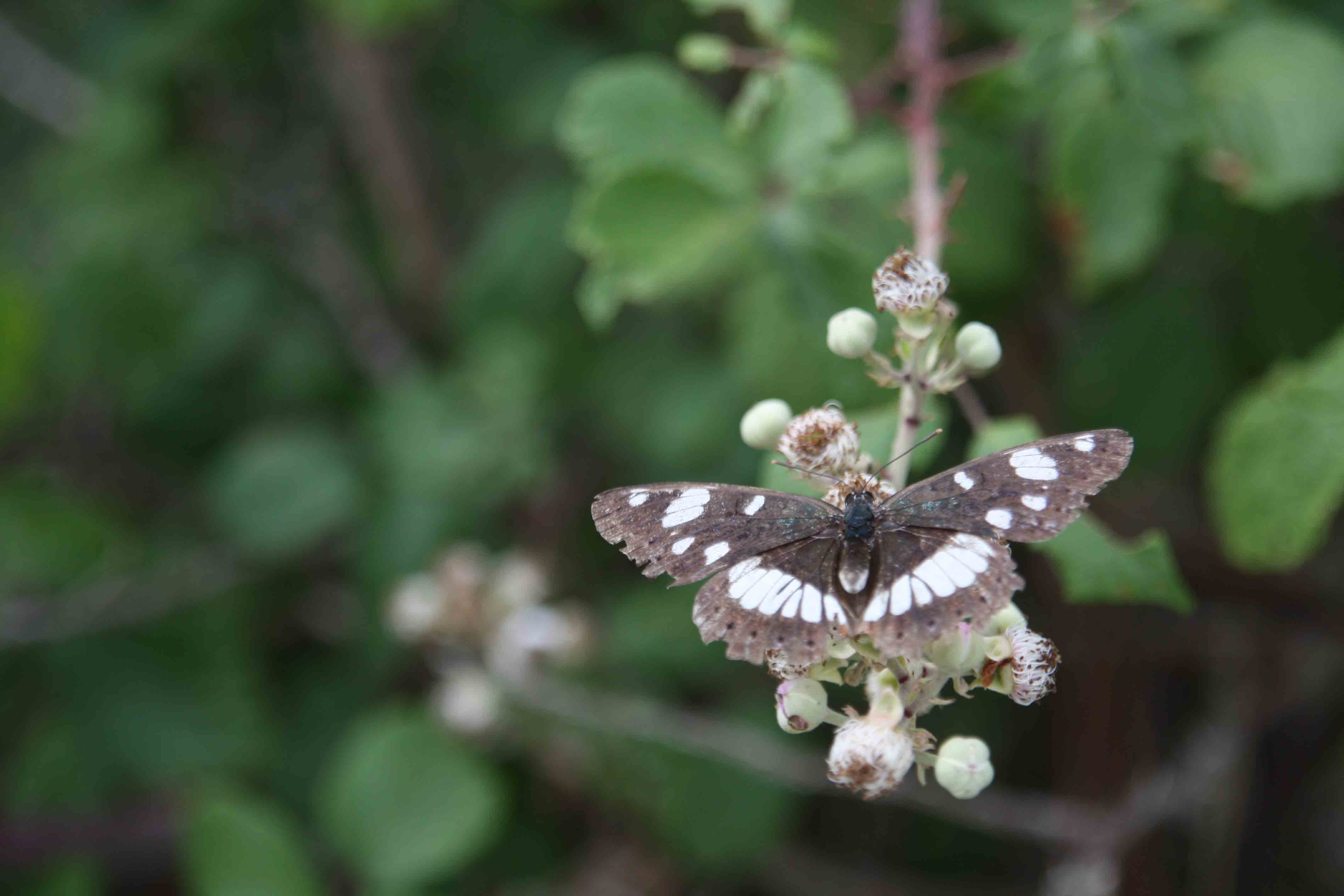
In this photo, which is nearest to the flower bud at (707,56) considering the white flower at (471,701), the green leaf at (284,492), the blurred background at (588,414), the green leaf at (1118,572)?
the blurred background at (588,414)

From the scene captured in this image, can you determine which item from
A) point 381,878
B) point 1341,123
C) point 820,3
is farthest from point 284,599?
point 1341,123

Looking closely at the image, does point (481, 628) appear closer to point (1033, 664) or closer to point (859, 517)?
point (859, 517)

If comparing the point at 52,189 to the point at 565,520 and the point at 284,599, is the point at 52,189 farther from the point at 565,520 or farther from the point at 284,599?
the point at 565,520

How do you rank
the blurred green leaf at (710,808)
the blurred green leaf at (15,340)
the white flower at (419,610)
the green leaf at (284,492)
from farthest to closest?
the green leaf at (284,492)
the blurred green leaf at (15,340)
the blurred green leaf at (710,808)
the white flower at (419,610)

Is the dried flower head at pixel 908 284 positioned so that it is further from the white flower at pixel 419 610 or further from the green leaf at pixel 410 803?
the green leaf at pixel 410 803

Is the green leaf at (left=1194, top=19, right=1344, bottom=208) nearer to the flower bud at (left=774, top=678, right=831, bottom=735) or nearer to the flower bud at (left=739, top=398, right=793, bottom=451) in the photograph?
the flower bud at (left=739, top=398, right=793, bottom=451)
